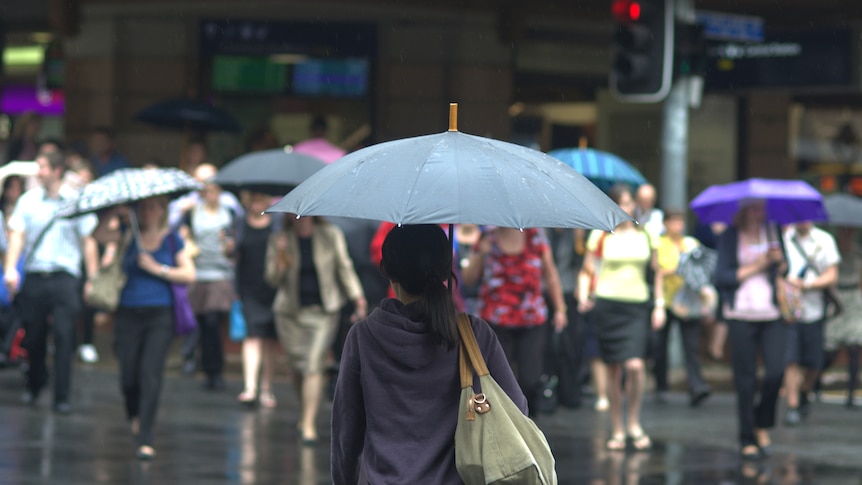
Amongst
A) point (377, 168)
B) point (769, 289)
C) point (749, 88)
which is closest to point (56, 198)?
point (769, 289)

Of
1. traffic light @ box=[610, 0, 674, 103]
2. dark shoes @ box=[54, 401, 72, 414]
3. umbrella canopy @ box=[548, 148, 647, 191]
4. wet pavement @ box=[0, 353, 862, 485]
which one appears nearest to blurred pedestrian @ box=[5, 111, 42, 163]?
wet pavement @ box=[0, 353, 862, 485]

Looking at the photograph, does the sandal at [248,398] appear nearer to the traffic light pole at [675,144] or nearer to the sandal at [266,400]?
the sandal at [266,400]

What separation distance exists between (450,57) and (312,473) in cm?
989

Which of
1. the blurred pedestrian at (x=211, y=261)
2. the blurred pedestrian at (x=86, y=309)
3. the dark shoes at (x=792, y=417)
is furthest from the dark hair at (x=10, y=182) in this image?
the dark shoes at (x=792, y=417)

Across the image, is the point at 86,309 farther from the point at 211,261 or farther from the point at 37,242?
the point at 37,242

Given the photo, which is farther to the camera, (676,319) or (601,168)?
(676,319)

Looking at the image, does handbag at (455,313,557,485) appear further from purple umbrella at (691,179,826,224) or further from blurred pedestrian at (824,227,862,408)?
blurred pedestrian at (824,227,862,408)

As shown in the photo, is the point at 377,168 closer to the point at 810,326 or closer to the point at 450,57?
the point at 810,326

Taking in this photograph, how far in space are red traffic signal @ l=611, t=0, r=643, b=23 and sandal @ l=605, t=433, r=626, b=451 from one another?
13.8ft

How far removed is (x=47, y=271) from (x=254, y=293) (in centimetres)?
164

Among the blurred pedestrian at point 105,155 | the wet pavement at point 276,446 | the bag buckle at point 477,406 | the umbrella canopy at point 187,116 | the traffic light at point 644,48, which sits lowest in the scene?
the wet pavement at point 276,446

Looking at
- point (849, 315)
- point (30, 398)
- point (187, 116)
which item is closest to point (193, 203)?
point (30, 398)

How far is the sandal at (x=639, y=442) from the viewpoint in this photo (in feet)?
34.7

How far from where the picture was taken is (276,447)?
10.3m
